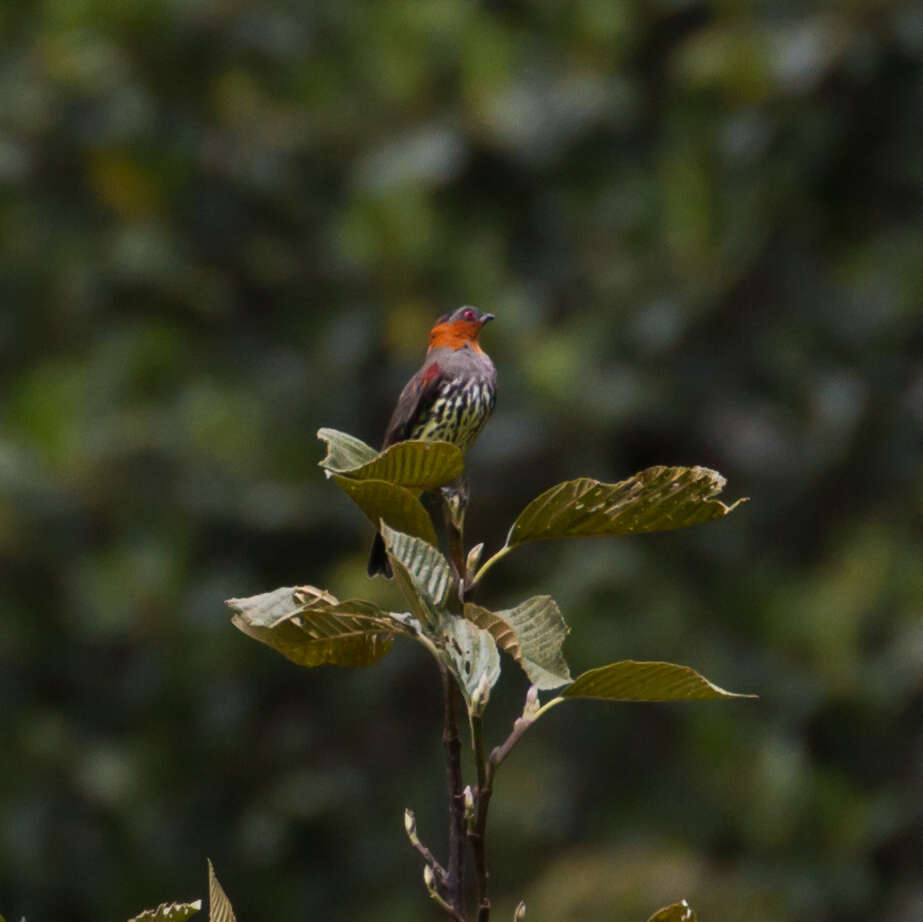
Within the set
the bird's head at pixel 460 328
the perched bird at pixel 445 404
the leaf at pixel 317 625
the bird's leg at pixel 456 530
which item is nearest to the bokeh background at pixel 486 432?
the bird's head at pixel 460 328

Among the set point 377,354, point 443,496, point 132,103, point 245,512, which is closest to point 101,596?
point 245,512

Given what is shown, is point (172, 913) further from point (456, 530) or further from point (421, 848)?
point (456, 530)

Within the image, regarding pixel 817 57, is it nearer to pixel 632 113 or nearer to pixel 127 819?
pixel 632 113

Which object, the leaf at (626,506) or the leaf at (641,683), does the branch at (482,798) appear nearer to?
the leaf at (641,683)

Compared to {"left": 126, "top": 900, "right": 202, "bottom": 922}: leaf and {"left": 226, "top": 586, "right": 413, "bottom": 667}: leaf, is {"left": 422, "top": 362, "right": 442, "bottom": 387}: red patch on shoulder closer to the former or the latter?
{"left": 226, "top": 586, "right": 413, "bottom": 667}: leaf

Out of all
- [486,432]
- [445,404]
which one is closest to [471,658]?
[445,404]

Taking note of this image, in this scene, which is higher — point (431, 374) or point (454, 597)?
point (454, 597)

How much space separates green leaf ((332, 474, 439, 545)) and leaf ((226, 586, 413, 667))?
0.07 metres

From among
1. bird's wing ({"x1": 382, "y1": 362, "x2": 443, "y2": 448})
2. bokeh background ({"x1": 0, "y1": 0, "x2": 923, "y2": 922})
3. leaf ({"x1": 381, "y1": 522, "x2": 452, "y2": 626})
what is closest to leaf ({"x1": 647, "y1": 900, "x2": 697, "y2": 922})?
leaf ({"x1": 381, "y1": 522, "x2": 452, "y2": 626})

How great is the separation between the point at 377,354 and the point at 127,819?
7.02 feet

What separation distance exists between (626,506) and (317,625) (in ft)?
0.80

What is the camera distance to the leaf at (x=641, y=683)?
4.36 ft

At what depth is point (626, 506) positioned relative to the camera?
1442mm

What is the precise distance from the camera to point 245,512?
25.9 ft
